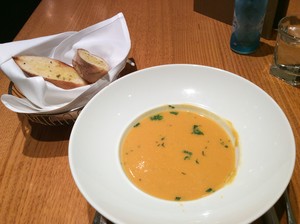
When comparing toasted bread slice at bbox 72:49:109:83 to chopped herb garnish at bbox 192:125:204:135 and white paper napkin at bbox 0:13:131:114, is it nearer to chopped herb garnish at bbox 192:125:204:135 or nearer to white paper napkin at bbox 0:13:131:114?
white paper napkin at bbox 0:13:131:114

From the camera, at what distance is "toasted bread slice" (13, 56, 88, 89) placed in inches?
44.7

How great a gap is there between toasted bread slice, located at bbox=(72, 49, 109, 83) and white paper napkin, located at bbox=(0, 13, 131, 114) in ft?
0.11

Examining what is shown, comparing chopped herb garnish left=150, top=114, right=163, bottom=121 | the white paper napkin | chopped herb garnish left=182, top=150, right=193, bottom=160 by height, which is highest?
the white paper napkin

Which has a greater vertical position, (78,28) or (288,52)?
(288,52)

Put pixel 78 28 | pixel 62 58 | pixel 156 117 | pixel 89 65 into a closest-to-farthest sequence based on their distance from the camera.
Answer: pixel 156 117
pixel 89 65
pixel 62 58
pixel 78 28

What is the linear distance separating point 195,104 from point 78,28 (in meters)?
0.82

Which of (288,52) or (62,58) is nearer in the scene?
(288,52)

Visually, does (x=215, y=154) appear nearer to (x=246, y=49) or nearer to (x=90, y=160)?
(x=90, y=160)

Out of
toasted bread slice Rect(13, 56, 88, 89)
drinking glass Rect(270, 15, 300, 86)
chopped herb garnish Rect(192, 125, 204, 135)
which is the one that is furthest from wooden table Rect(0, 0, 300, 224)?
chopped herb garnish Rect(192, 125, 204, 135)

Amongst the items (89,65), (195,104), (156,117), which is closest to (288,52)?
(195,104)

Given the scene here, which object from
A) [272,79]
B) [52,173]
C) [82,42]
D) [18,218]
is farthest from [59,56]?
[272,79]

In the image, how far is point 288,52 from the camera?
1178 mm

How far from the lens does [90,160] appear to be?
83cm

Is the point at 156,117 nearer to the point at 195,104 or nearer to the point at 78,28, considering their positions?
the point at 195,104
